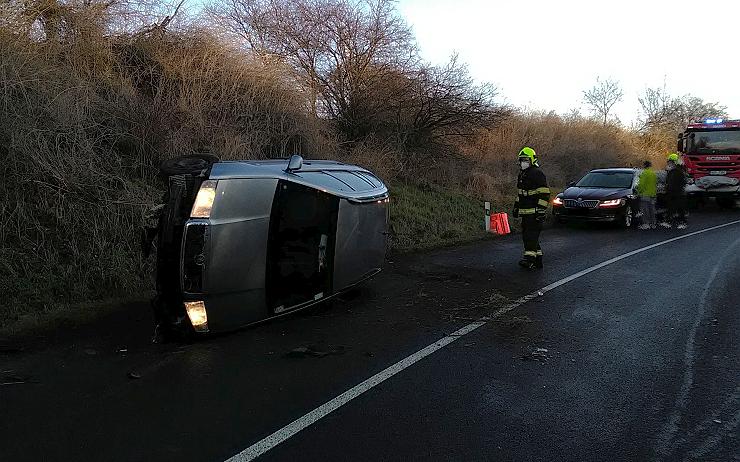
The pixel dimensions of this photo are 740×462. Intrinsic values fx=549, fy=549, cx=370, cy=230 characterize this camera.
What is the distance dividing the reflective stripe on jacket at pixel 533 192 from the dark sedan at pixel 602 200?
5.62 meters

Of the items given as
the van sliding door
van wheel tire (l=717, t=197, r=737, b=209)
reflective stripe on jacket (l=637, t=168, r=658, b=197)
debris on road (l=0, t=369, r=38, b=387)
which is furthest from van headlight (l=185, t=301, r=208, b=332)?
van wheel tire (l=717, t=197, r=737, b=209)

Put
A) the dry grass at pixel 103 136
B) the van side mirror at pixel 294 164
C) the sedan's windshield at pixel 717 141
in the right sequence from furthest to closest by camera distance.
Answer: the sedan's windshield at pixel 717 141
the dry grass at pixel 103 136
the van side mirror at pixel 294 164

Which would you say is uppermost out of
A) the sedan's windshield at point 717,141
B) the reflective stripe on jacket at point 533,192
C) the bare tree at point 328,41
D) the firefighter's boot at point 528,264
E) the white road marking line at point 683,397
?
the bare tree at point 328,41

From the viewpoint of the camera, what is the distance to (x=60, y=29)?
10.4m

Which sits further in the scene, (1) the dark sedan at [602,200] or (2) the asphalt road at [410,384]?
(1) the dark sedan at [602,200]

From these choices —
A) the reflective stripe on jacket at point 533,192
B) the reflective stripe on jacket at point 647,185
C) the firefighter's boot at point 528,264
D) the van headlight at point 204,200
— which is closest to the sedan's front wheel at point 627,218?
the reflective stripe on jacket at point 647,185

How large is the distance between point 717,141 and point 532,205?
15.0 metres

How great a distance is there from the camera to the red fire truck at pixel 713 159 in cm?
1948

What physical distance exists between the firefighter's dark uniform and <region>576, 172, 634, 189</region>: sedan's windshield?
6905mm

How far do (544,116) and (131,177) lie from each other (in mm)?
29983

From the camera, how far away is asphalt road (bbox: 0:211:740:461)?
10.9 ft

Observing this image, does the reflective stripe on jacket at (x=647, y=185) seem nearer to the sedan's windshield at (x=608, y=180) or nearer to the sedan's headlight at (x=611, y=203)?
the sedan's windshield at (x=608, y=180)

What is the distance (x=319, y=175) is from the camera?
19.3ft

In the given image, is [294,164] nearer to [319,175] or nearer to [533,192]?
[319,175]
